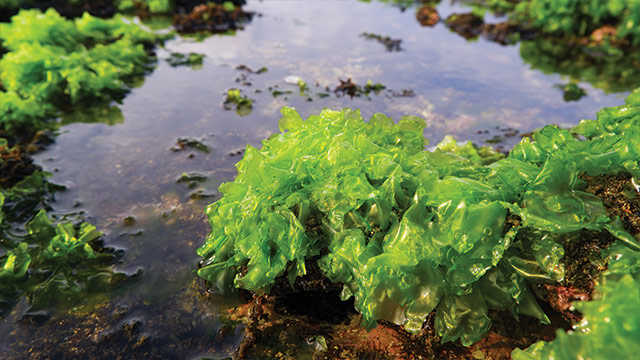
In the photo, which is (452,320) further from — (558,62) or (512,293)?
(558,62)

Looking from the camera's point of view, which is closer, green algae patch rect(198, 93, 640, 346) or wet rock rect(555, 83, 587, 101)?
green algae patch rect(198, 93, 640, 346)

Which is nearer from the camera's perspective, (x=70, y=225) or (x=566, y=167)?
(x=566, y=167)

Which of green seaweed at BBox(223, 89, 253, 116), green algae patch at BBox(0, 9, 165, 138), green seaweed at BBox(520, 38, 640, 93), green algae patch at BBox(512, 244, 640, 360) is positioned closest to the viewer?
green algae patch at BBox(512, 244, 640, 360)

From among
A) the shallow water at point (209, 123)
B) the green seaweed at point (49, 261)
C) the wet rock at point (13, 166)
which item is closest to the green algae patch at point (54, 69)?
the shallow water at point (209, 123)

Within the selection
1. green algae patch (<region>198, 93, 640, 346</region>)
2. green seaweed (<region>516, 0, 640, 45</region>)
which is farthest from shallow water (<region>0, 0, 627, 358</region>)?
green seaweed (<region>516, 0, 640, 45</region>)

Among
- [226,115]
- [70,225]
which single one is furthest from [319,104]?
[70,225]

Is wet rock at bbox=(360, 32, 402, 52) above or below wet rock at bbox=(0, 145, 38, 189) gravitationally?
above

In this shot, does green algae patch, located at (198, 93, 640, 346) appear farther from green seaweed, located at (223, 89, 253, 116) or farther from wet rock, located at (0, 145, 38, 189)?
green seaweed, located at (223, 89, 253, 116)
